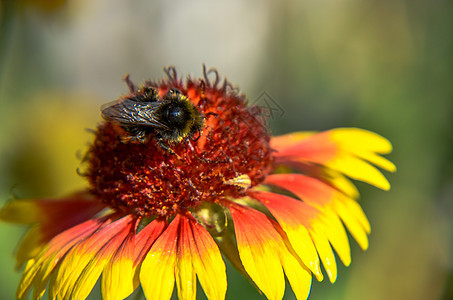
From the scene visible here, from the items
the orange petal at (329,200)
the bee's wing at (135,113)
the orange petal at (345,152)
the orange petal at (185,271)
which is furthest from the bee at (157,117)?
the orange petal at (345,152)

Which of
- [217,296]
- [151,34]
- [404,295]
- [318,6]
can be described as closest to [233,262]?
[217,296]

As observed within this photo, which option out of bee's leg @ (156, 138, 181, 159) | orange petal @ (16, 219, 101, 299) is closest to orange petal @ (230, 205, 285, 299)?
bee's leg @ (156, 138, 181, 159)

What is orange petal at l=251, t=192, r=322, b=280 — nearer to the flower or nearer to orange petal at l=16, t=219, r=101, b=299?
the flower

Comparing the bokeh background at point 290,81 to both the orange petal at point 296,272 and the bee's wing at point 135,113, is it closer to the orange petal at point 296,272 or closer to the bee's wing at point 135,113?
the bee's wing at point 135,113

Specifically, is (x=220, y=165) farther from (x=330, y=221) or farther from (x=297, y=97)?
(x=297, y=97)

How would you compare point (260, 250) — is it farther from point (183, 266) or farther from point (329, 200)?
point (329, 200)

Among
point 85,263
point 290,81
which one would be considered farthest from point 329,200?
point 290,81
